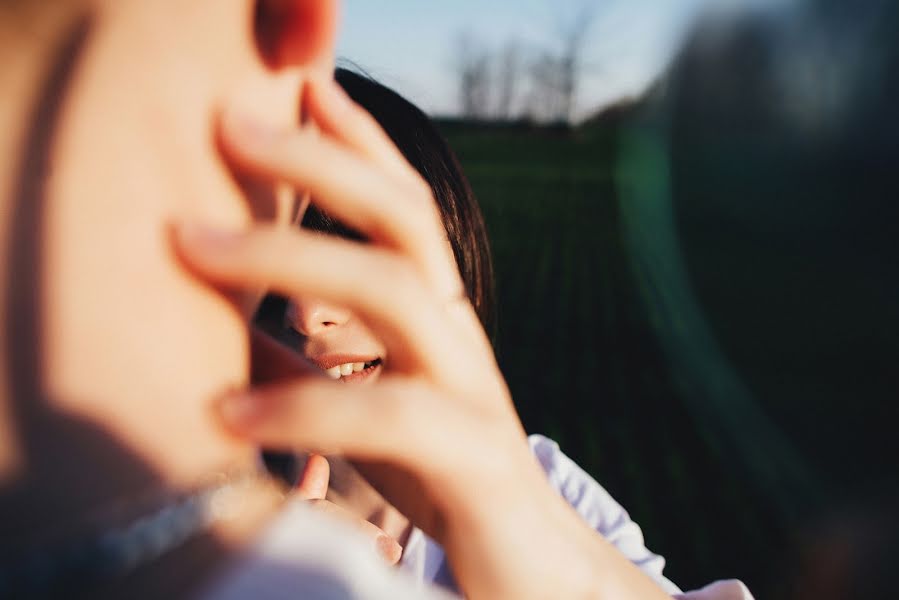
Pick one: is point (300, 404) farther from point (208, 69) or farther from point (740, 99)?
point (740, 99)

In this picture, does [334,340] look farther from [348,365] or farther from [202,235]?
[202,235]

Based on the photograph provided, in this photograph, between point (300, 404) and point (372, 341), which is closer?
point (300, 404)

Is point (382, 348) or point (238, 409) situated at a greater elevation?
point (238, 409)

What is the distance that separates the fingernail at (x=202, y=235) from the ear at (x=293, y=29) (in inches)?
4.0

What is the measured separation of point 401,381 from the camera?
392 millimetres

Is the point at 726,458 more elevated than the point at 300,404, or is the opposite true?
the point at 300,404

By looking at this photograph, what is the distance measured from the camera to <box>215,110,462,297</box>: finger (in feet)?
1.14

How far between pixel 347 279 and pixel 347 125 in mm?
119

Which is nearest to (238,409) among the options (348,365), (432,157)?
(348,365)

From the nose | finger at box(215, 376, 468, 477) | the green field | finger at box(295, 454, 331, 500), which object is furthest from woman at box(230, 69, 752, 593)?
the green field

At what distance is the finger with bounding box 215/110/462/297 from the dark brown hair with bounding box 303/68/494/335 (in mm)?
888

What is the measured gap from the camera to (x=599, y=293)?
5281 mm

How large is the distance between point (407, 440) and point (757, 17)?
2.72 meters

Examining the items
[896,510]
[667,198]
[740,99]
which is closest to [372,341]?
[896,510]
